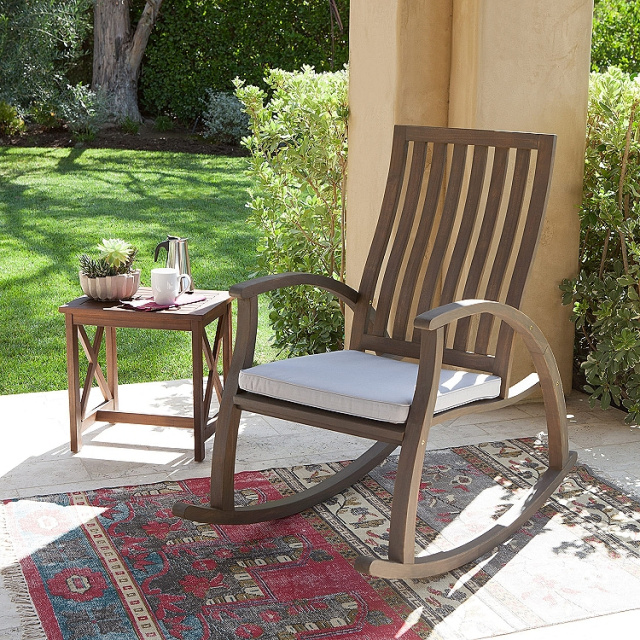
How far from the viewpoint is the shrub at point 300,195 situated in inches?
162

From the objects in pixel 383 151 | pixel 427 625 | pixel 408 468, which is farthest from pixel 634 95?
pixel 427 625

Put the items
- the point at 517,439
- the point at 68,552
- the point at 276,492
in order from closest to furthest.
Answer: the point at 68,552 < the point at 276,492 < the point at 517,439

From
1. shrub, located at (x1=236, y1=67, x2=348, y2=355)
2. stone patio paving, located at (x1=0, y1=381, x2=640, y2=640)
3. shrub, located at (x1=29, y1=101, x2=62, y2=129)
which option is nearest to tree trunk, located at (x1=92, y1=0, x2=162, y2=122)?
shrub, located at (x1=29, y1=101, x2=62, y2=129)

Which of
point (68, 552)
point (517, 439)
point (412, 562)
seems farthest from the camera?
point (517, 439)

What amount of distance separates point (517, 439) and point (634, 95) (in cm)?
135

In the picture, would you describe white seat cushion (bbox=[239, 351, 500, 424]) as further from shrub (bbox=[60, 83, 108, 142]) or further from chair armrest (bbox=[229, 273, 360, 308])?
shrub (bbox=[60, 83, 108, 142])

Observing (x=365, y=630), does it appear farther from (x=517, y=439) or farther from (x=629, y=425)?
(x=629, y=425)

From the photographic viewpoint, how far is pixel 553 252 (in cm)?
376

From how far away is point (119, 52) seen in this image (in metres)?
9.65

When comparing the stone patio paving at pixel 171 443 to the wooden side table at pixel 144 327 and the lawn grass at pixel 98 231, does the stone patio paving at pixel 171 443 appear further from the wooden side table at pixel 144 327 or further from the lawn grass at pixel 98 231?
the lawn grass at pixel 98 231

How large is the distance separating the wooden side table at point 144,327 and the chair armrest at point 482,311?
94cm

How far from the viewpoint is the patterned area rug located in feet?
7.24

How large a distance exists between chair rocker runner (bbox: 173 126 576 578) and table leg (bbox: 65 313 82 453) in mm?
766

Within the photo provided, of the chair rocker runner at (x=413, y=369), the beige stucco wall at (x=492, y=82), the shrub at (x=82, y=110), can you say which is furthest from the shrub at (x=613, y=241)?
the shrub at (x=82, y=110)
